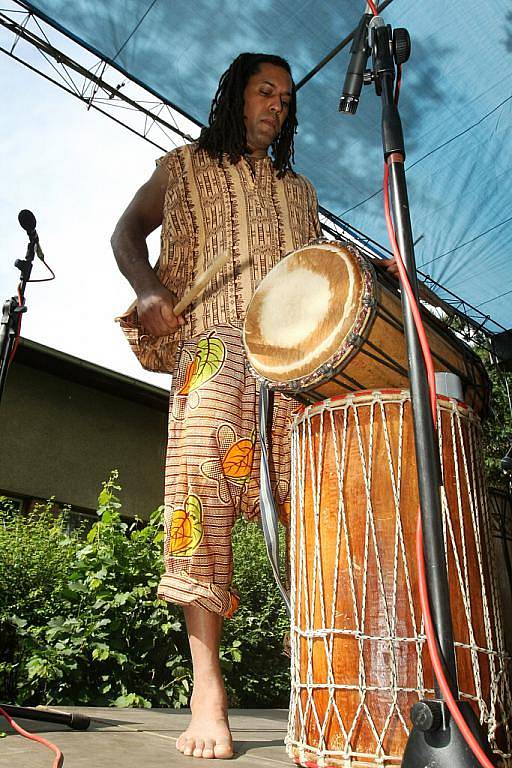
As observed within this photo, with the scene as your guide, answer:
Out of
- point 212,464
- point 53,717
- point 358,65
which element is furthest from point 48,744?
point 358,65

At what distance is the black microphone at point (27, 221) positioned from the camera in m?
2.24

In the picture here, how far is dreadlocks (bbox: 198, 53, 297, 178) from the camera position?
2.02 m

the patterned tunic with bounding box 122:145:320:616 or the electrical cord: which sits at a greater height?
the patterned tunic with bounding box 122:145:320:616

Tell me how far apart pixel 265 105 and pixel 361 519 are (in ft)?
4.38

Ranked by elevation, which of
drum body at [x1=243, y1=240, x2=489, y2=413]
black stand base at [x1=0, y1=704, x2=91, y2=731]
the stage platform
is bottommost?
the stage platform

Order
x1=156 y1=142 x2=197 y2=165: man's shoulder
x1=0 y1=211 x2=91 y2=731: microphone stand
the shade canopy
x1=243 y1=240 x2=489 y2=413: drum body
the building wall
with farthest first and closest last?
the building wall → the shade canopy → x1=156 y1=142 x2=197 y2=165: man's shoulder → x1=0 y1=211 x2=91 y2=731: microphone stand → x1=243 y1=240 x2=489 y2=413: drum body

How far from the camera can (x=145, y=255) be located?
1.92m

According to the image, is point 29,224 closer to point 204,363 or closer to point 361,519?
point 204,363

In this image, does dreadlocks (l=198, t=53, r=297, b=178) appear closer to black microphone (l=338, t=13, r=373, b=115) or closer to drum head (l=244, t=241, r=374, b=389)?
drum head (l=244, t=241, r=374, b=389)

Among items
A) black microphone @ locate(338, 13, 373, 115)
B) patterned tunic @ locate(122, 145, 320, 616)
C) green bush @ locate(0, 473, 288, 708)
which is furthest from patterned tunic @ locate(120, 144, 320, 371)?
green bush @ locate(0, 473, 288, 708)

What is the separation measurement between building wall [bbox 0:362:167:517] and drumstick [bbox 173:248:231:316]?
5.14 meters

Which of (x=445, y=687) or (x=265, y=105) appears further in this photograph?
(x=265, y=105)

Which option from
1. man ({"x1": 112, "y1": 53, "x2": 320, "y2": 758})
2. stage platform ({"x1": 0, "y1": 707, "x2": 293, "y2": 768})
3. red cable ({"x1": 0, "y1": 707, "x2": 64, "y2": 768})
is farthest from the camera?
man ({"x1": 112, "y1": 53, "x2": 320, "y2": 758})

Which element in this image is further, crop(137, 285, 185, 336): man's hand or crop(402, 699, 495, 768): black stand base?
crop(137, 285, 185, 336): man's hand
